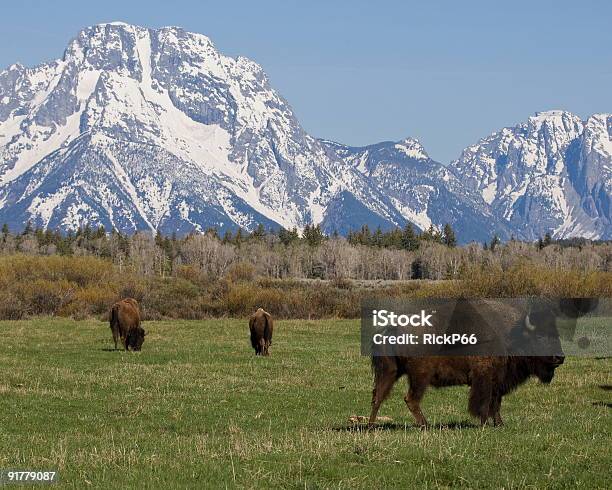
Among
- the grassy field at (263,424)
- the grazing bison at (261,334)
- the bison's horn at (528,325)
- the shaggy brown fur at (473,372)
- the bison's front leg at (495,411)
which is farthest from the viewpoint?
the grazing bison at (261,334)

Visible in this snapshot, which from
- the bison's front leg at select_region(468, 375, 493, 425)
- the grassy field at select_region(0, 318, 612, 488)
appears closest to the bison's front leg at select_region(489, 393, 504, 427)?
the bison's front leg at select_region(468, 375, 493, 425)

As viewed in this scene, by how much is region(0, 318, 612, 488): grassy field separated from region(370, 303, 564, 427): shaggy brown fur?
0.66m

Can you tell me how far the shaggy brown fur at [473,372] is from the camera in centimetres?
1814

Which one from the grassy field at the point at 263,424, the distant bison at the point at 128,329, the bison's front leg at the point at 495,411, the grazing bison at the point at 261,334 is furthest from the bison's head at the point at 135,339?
the bison's front leg at the point at 495,411

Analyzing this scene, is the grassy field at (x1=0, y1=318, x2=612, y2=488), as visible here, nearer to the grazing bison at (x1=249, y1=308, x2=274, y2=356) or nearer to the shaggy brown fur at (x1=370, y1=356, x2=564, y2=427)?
the shaggy brown fur at (x1=370, y1=356, x2=564, y2=427)

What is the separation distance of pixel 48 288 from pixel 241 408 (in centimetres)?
6436

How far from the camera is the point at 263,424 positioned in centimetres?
2294

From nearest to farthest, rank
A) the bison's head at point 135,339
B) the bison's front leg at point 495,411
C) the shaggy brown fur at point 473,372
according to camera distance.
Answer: the shaggy brown fur at point 473,372
the bison's front leg at point 495,411
the bison's head at point 135,339

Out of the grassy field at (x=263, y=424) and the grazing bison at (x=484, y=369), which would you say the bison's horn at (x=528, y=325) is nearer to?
the grazing bison at (x=484, y=369)

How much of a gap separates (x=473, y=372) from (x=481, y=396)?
1.58 feet

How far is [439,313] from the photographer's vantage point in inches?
724

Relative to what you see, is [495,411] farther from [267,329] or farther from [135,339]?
[135,339]

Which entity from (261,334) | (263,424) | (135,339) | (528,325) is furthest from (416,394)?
(135,339)

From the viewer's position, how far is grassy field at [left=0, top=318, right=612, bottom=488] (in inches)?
→ 519
